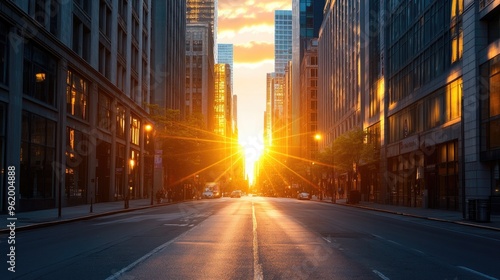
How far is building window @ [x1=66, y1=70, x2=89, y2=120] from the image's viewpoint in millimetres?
43166

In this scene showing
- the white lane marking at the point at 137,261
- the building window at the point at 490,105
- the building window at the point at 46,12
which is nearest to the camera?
the white lane marking at the point at 137,261

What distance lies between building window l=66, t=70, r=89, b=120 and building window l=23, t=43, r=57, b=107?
308 centimetres

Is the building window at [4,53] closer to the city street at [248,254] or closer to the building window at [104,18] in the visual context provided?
the city street at [248,254]

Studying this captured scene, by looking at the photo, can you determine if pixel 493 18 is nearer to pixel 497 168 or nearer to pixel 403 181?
pixel 497 168

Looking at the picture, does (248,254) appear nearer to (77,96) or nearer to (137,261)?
(137,261)

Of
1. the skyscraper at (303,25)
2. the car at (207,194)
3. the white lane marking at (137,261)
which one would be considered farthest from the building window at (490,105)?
the skyscraper at (303,25)

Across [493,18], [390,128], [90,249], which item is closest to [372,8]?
[390,128]

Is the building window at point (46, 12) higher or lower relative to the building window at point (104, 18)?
lower

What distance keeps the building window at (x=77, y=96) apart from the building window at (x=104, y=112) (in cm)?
386

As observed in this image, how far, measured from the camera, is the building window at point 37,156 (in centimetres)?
3400

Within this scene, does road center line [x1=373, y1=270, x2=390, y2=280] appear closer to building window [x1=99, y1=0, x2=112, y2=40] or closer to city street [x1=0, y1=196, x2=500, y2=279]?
city street [x1=0, y1=196, x2=500, y2=279]

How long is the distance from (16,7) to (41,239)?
18468mm

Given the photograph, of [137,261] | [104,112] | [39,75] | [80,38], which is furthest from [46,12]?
[137,261]

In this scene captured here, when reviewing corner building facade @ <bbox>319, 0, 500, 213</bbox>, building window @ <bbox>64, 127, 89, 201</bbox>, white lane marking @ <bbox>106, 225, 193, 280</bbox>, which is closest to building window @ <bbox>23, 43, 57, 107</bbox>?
building window @ <bbox>64, 127, 89, 201</bbox>
